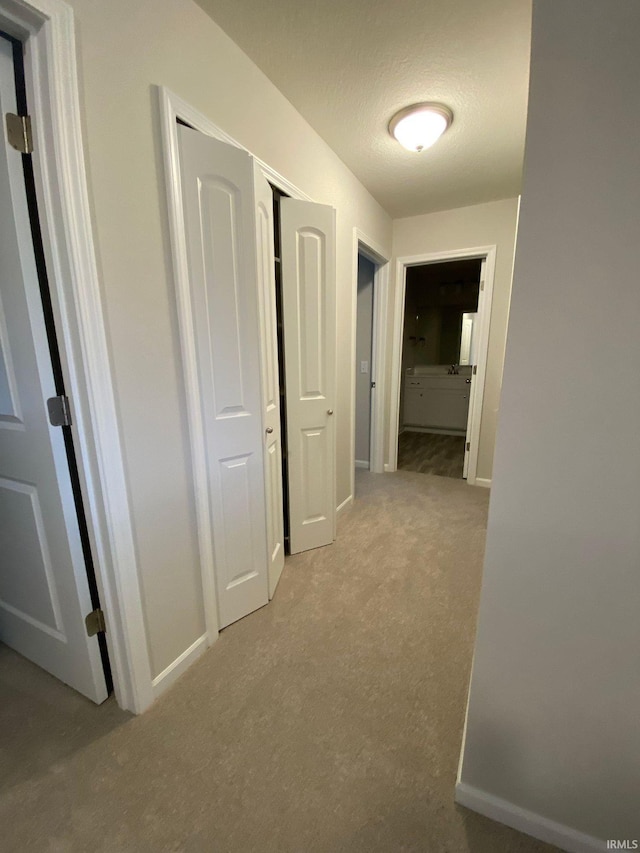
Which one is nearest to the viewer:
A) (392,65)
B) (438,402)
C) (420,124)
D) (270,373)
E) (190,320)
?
(190,320)

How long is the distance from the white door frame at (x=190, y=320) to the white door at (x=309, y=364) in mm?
427

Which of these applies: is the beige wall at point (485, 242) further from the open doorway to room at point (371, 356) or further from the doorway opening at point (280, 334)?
the doorway opening at point (280, 334)

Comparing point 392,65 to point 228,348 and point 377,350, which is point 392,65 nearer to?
point 228,348

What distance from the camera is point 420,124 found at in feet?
5.99

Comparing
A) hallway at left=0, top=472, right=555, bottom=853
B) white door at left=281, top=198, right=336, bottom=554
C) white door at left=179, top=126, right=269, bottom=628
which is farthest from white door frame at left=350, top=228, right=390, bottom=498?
hallway at left=0, top=472, right=555, bottom=853

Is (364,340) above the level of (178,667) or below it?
above

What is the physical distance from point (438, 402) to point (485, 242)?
2759 millimetres

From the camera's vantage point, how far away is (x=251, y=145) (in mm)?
1546

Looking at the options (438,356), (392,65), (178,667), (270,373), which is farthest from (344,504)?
(438,356)

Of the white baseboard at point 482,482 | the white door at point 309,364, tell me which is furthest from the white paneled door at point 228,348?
the white baseboard at point 482,482

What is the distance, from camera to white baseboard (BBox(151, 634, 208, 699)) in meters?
1.28

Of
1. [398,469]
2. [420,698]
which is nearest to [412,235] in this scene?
[398,469]

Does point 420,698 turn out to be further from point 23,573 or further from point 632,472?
point 23,573

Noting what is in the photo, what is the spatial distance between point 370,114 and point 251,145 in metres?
0.79
